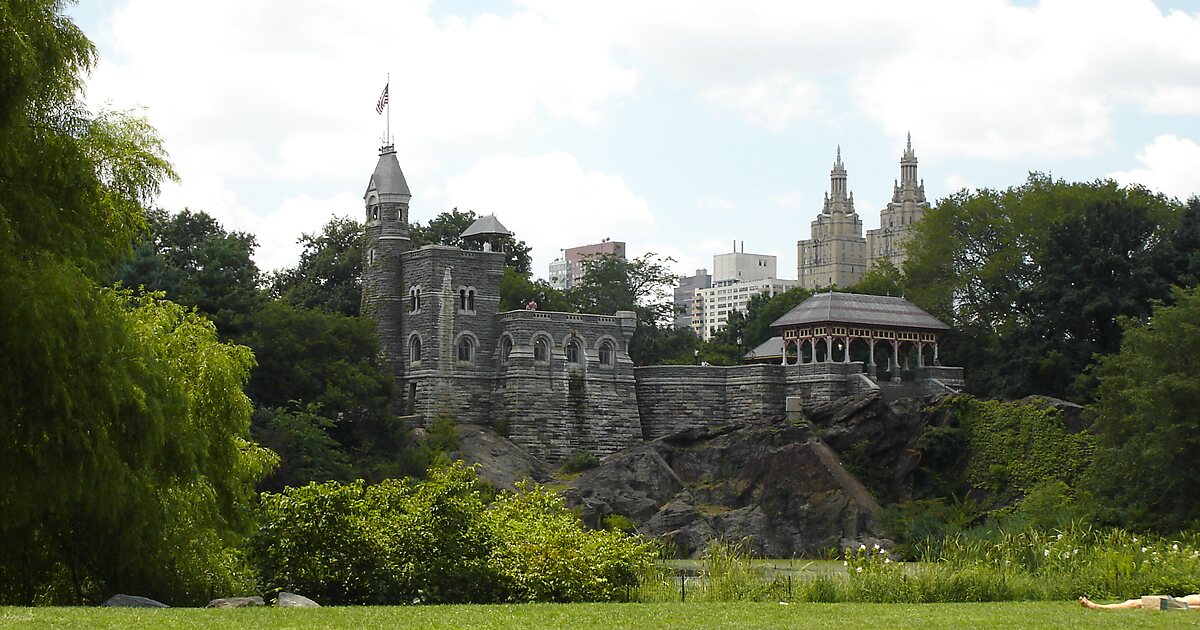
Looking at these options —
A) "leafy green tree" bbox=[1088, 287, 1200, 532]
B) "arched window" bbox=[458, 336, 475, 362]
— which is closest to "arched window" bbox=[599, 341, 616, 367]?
"arched window" bbox=[458, 336, 475, 362]

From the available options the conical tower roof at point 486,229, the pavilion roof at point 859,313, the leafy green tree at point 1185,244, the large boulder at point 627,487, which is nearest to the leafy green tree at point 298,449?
the large boulder at point 627,487

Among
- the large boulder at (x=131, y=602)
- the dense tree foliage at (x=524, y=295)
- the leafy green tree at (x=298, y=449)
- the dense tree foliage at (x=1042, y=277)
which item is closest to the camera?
the large boulder at (x=131, y=602)

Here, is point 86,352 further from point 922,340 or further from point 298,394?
point 922,340

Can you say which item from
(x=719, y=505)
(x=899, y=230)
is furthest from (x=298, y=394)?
(x=899, y=230)

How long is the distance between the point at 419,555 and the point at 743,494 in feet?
95.9

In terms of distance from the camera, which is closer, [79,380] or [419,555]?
[79,380]

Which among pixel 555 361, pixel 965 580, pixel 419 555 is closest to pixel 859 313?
pixel 555 361

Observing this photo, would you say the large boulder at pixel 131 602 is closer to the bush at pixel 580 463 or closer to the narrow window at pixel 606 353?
the bush at pixel 580 463

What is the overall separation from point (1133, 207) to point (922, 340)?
28.7 ft

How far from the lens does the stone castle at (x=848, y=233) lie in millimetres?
173125

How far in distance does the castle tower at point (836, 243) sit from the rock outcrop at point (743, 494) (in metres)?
119

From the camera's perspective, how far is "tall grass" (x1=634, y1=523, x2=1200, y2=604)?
25.5 m

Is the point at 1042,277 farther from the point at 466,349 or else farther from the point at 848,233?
the point at 848,233

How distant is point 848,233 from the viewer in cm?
17725
